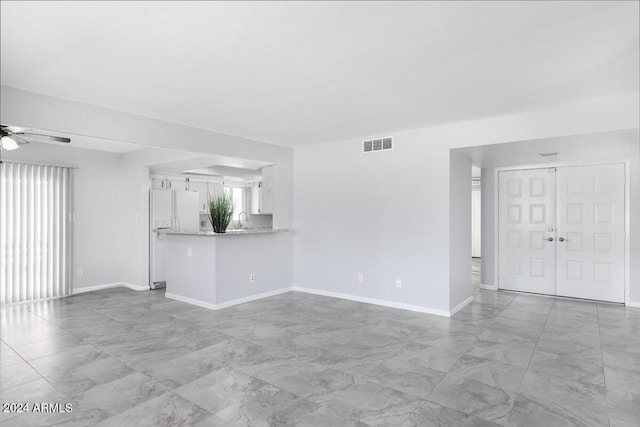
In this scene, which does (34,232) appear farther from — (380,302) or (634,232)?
(634,232)

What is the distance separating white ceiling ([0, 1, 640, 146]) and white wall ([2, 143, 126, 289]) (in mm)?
3110

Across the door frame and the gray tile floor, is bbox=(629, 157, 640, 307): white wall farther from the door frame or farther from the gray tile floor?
the gray tile floor

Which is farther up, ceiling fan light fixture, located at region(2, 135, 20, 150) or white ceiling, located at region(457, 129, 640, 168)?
white ceiling, located at region(457, 129, 640, 168)

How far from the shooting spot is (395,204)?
197 inches

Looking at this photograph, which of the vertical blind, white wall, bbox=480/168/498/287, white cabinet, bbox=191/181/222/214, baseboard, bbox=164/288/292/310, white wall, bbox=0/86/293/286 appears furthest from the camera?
white cabinet, bbox=191/181/222/214

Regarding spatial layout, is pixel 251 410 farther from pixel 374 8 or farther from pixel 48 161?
pixel 48 161

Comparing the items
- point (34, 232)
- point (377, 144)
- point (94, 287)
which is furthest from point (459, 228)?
point (34, 232)

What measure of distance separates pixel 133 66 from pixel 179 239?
3.30 m

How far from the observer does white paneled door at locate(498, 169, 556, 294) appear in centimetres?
584

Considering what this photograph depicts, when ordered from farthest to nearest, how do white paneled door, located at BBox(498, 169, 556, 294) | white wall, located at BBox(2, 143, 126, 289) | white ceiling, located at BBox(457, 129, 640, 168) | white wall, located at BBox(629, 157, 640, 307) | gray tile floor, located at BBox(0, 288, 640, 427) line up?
white wall, located at BBox(2, 143, 126, 289) < white paneled door, located at BBox(498, 169, 556, 294) < white wall, located at BBox(629, 157, 640, 307) < white ceiling, located at BBox(457, 129, 640, 168) < gray tile floor, located at BBox(0, 288, 640, 427)

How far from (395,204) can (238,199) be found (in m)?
4.77

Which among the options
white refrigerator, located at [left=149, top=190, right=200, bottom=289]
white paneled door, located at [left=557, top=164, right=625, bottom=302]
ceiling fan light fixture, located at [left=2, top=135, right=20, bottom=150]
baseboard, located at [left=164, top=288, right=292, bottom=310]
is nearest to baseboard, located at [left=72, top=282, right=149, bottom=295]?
white refrigerator, located at [left=149, top=190, right=200, bottom=289]

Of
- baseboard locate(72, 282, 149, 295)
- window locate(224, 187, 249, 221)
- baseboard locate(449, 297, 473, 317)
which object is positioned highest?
window locate(224, 187, 249, 221)

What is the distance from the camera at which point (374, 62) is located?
2652 millimetres
